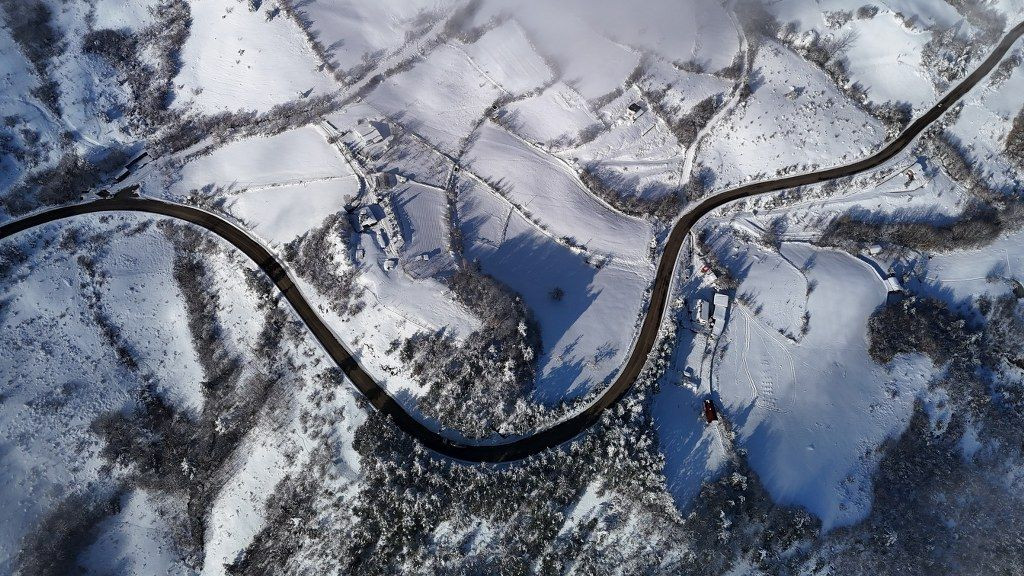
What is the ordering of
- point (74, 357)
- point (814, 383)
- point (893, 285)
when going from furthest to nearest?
point (893, 285) < point (74, 357) < point (814, 383)

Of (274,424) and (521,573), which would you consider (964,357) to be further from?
(274,424)

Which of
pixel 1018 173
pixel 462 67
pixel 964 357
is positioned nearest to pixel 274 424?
pixel 462 67

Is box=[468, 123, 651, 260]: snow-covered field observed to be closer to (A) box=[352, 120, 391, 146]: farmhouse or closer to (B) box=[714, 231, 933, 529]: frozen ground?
(A) box=[352, 120, 391, 146]: farmhouse

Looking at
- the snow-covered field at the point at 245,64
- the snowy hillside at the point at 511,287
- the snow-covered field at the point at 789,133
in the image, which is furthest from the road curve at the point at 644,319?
the snow-covered field at the point at 245,64

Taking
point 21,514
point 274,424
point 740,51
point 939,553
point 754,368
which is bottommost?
point 21,514

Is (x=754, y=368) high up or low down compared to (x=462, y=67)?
down

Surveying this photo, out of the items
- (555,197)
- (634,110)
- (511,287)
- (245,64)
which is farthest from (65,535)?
(634,110)

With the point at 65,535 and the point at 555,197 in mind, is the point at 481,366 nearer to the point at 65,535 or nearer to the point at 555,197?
the point at 555,197

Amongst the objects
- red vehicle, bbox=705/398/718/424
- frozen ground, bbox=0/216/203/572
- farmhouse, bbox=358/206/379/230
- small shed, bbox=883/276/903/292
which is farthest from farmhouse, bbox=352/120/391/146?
small shed, bbox=883/276/903/292
